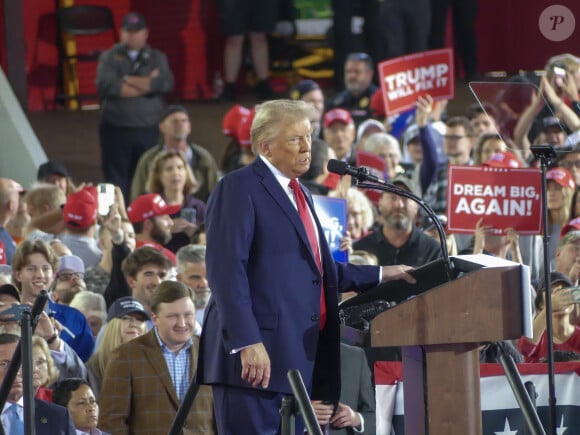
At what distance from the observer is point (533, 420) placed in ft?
17.8

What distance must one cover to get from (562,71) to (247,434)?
3686 millimetres

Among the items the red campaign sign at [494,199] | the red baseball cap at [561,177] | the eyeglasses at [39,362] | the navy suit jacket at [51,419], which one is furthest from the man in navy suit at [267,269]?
the red baseball cap at [561,177]

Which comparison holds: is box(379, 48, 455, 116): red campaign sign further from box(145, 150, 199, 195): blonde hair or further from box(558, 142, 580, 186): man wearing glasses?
box(145, 150, 199, 195): blonde hair

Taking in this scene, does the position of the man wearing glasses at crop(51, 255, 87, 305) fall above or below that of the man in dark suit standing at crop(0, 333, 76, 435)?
above

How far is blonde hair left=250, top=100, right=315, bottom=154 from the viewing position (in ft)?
17.9

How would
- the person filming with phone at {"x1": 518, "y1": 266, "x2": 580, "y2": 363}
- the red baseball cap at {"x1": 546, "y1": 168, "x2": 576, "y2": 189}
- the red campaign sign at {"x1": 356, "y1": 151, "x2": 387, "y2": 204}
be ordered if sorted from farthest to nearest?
the red campaign sign at {"x1": 356, "y1": 151, "x2": 387, "y2": 204}, the red baseball cap at {"x1": 546, "y1": 168, "x2": 576, "y2": 189}, the person filming with phone at {"x1": 518, "y1": 266, "x2": 580, "y2": 363}

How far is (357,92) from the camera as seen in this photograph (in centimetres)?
1430

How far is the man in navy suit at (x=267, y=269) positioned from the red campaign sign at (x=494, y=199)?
4.49m

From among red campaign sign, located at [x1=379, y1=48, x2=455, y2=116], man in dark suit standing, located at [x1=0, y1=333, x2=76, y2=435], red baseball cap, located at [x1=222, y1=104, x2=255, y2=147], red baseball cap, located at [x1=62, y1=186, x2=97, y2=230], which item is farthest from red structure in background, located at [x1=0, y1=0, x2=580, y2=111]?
man in dark suit standing, located at [x1=0, y1=333, x2=76, y2=435]

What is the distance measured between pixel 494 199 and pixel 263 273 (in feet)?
15.6

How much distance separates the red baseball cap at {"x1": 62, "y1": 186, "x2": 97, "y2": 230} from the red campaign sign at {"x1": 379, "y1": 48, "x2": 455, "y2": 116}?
3.26 m

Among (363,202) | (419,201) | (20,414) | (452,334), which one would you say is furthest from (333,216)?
(452,334)

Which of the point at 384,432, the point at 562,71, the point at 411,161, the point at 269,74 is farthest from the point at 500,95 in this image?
the point at 269,74

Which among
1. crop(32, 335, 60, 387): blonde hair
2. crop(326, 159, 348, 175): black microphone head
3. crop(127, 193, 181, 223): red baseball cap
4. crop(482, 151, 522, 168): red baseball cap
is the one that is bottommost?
crop(32, 335, 60, 387): blonde hair
